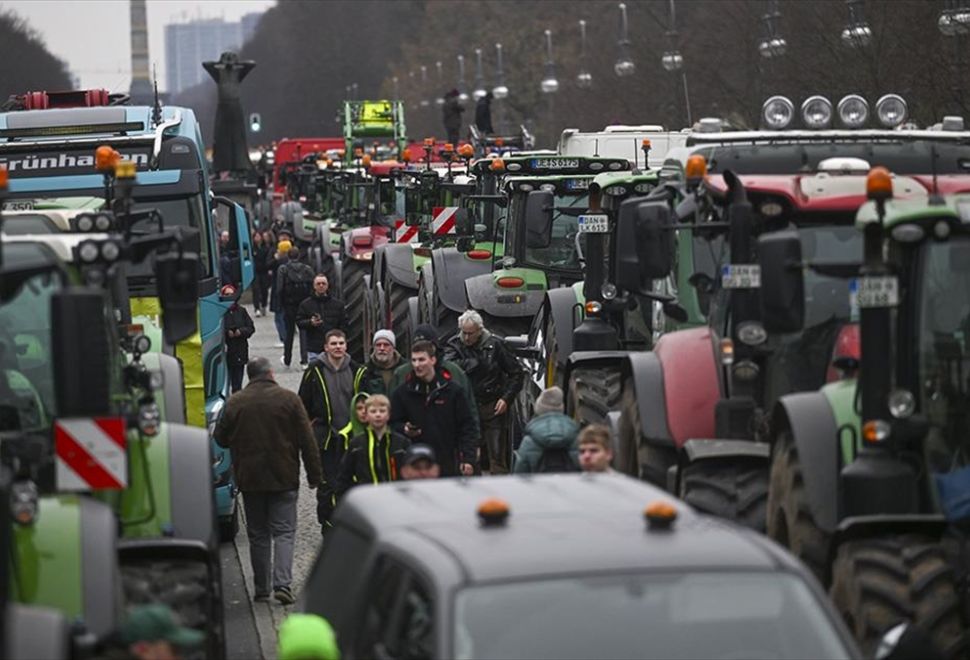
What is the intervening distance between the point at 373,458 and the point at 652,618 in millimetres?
7279

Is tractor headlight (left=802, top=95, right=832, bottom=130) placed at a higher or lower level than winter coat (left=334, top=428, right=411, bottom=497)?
higher

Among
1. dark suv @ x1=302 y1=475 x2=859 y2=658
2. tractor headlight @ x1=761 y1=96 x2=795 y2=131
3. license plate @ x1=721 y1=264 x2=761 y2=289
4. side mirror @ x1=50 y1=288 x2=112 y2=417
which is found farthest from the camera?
tractor headlight @ x1=761 y1=96 x2=795 y2=131

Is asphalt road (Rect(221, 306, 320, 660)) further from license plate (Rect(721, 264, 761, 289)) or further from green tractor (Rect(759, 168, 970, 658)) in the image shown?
green tractor (Rect(759, 168, 970, 658))

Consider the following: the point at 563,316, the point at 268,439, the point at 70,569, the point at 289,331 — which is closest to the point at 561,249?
the point at 563,316

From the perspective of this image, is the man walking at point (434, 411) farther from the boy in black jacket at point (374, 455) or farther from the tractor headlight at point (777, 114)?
the tractor headlight at point (777, 114)

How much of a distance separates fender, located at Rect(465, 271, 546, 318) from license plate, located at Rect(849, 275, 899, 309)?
36.5 ft

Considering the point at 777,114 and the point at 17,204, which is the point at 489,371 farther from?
the point at 777,114

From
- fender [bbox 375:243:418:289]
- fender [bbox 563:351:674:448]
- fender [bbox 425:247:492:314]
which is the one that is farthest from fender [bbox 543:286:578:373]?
fender [bbox 375:243:418:289]

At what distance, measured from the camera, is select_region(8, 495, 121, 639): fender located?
28.5 ft

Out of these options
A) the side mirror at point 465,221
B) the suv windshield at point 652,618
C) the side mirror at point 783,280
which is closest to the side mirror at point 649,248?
the side mirror at point 783,280

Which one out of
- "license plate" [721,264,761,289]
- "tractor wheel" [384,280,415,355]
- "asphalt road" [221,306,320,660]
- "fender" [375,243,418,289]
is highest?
"license plate" [721,264,761,289]

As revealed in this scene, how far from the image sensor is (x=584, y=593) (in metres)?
7.37

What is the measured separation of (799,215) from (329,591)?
481 centimetres

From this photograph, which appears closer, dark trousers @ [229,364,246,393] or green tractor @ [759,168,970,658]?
green tractor @ [759,168,970,658]
